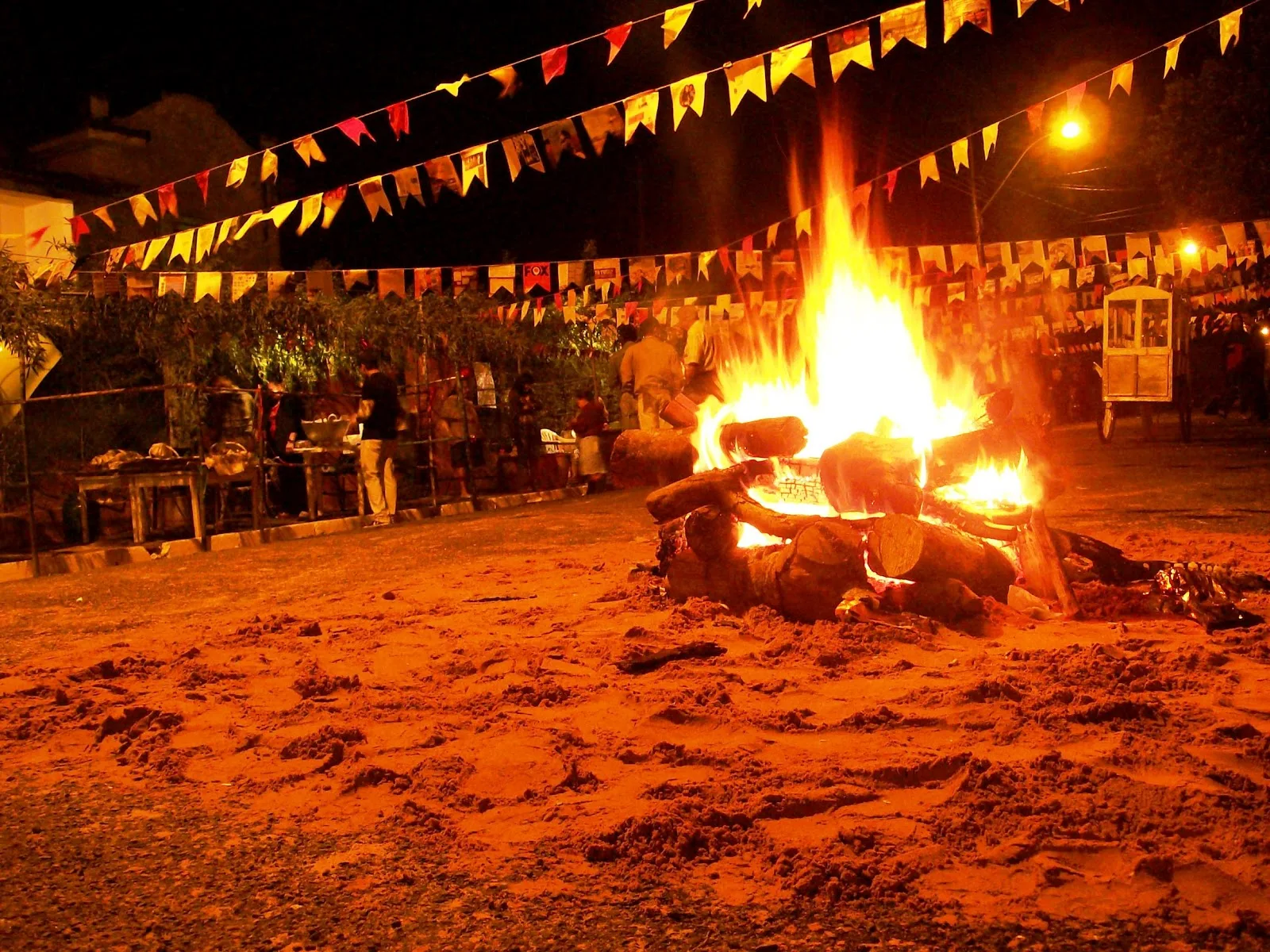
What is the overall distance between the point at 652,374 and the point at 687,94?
4830 mm

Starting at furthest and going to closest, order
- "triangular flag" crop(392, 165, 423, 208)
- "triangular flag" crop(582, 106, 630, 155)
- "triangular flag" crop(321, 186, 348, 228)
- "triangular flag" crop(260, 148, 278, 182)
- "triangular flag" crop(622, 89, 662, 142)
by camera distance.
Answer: "triangular flag" crop(321, 186, 348, 228)
"triangular flag" crop(392, 165, 423, 208)
"triangular flag" crop(260, 148, 278, 182)
"triangular flag" crop(582, 106, 630, 155)
"triangular flag" crop(622, 89, 662, 142)

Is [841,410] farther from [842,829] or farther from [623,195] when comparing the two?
[623,195]

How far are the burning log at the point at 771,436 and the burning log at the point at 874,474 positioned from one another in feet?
1.10

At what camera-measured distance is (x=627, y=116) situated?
9609 mm

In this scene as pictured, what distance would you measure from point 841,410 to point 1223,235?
49.6ft

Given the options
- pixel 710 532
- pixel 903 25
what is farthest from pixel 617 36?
pixel 710 532

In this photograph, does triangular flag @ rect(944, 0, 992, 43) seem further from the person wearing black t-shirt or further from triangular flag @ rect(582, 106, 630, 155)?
the person wearing black t-shirt

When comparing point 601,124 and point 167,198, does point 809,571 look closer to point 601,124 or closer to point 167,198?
point 601,124

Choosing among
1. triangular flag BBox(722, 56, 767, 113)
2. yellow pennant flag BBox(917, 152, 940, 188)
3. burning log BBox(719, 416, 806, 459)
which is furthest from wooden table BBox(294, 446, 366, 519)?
burning log BBox(719, 416, 806, 459)

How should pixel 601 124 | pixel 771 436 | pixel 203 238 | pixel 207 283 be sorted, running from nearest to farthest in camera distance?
pixel 771 436, pixel 601 124, pixel 203 238, pixel 207 283

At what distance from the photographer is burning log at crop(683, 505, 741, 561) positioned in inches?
209

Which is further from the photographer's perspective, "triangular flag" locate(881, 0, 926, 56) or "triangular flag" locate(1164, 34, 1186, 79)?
"triangular flag" locate(1164, 34, 1186, 79)

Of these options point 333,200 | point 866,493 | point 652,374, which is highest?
point 333,200

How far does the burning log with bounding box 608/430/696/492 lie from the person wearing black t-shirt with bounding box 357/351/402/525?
19.6 ft
